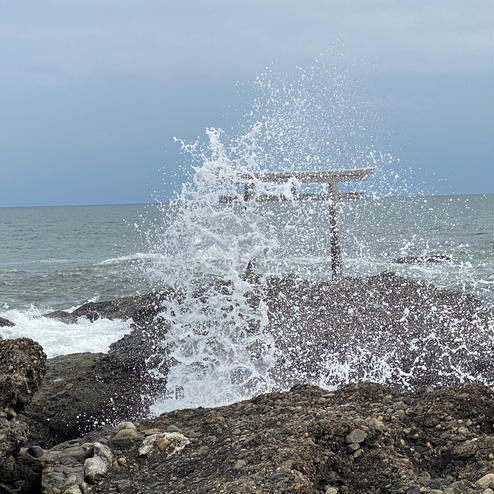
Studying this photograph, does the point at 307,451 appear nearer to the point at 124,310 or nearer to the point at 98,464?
the point at 98,464

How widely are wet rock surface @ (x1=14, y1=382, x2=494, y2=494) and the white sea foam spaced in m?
6.60

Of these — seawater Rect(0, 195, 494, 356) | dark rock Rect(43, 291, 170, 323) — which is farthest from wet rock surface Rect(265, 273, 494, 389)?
dark rock Rect(43, 291, 170, 323)

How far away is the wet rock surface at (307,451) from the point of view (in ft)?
13.4

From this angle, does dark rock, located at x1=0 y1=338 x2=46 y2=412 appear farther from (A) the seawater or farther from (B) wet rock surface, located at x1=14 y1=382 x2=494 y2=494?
(A) the seawater

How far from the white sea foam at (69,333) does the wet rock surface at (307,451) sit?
6602 millimetres

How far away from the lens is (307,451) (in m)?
4.28

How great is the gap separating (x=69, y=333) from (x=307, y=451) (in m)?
10.1

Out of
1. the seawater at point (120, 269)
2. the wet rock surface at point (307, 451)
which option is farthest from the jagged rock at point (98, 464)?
the seawater at point (120, 269)

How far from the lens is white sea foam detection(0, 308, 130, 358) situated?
1208cm

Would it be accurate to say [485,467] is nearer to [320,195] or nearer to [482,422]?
[482,422]

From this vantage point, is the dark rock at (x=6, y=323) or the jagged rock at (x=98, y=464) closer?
the jagged rock at (x=98, y=464)

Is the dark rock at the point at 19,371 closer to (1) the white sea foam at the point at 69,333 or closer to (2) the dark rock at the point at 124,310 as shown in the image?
(1) the white sea foam at the point at 69,333

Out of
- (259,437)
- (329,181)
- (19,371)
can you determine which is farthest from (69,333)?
(259,437)

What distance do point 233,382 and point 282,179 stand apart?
284 inches
